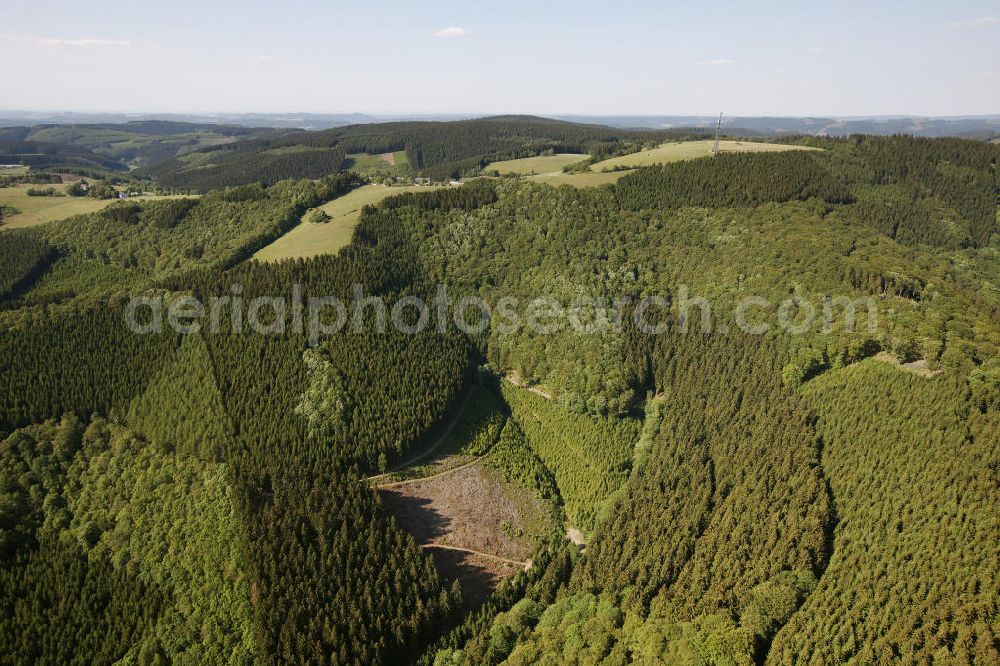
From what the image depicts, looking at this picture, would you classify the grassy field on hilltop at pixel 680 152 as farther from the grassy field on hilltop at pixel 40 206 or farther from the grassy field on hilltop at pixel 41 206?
the grassy field on hilltop at pixel 40 206

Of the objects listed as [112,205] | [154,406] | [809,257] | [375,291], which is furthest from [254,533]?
[112,205]

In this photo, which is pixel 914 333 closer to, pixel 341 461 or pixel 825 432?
pixel 825 432

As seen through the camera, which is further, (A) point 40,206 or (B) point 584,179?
(A) point 40,206

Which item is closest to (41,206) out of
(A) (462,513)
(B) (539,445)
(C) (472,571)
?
(A) (462,513)

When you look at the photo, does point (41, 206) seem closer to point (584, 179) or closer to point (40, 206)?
point (40, 206)

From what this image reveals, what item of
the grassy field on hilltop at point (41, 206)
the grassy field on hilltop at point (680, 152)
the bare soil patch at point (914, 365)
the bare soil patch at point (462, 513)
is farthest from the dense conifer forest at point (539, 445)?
the grassy field on hilltop at point (680, 152)

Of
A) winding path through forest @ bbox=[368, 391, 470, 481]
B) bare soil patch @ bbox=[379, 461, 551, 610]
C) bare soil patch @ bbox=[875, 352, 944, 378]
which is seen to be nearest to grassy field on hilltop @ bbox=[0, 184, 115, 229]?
winding path through forest @ bbox=[368, 391, 470, 481]
